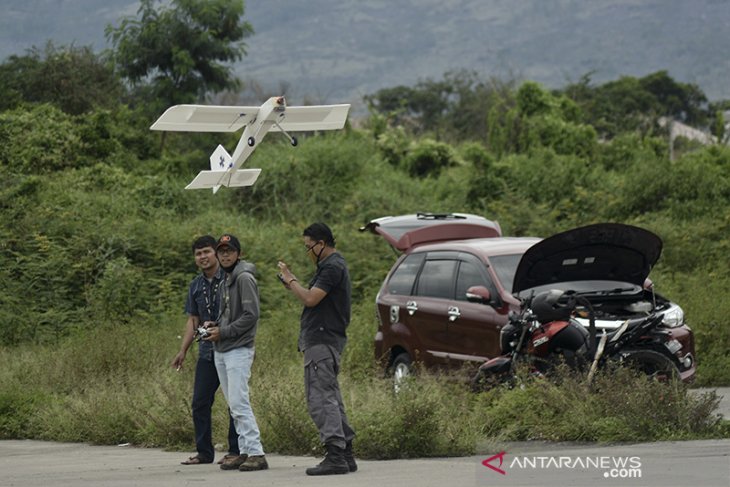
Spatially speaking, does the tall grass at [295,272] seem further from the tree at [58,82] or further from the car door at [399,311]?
the tree at [58,82]

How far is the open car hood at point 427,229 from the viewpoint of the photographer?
1711 centimetres

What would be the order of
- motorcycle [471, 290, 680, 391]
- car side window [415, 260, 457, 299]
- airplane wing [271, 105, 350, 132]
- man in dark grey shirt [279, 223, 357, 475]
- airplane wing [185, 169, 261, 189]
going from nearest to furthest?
1. man in dark grey shirt [279, 223, 357, 475]
2. motorcycle [471, 290, 680, 391]
3. airplane wing [185, 169, 261, 189]
4. airplane wing [271, 105, 350, 132]
5. car side window [415, 260, 457, 299]

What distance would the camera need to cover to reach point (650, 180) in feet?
97.3

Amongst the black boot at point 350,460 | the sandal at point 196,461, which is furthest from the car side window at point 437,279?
the black boot at point 350,460

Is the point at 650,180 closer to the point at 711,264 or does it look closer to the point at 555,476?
the point at 711,264

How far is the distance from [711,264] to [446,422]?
47.7ft

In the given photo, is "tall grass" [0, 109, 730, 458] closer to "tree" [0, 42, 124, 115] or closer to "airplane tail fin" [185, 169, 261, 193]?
"airplane tail fin" [185, 169, 261, 193]

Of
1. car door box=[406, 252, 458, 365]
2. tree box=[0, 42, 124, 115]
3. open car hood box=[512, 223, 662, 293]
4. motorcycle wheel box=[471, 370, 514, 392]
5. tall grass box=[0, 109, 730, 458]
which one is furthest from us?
tree box=[0, 42, 124, 115]

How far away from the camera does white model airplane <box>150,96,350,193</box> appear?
13.6 m

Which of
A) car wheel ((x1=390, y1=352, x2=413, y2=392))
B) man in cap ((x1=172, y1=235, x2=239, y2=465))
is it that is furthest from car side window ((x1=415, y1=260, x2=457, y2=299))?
man in cap ((x1=172, y1=235, x2=239, y2=465))

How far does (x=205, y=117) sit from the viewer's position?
46.1 feet

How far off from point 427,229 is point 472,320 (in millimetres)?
2888

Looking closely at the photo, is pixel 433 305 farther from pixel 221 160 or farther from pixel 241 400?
pixel 241 400

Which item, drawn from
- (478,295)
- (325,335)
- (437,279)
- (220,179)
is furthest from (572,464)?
(437,279)
